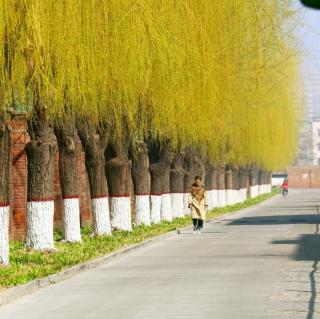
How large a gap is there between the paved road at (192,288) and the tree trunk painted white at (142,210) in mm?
11459

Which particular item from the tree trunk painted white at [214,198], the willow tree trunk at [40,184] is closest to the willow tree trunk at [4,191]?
the willow tree trunk at [40,184]

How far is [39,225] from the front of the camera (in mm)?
22906

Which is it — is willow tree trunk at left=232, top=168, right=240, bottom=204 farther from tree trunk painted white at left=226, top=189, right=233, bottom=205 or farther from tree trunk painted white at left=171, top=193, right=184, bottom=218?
tree trunk painted white at left=171, top=193, right=184, bottom=218

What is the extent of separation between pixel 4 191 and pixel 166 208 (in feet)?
82.0

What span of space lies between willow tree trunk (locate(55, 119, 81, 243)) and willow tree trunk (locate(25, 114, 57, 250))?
352 centimetres

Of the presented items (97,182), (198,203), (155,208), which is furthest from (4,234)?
(155,208)

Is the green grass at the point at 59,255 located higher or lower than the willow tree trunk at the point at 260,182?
lower

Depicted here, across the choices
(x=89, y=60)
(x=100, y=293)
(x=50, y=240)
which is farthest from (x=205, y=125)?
(x=100, y=293)

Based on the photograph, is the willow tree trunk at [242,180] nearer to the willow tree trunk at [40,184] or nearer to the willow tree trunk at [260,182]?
the willow tree trunk at [260,182]

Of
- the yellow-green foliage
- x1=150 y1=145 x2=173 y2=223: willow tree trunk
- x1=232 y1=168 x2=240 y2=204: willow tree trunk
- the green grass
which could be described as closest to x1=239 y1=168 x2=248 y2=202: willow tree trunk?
x1=232 y1=168 x2=240 y2=204: willow tree trunk

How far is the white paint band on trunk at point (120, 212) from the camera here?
3269 cm

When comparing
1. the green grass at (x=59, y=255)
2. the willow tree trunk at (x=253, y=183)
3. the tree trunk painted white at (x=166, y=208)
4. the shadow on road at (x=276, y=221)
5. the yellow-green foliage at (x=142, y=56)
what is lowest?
the shadow on road at (x=276, y=221)

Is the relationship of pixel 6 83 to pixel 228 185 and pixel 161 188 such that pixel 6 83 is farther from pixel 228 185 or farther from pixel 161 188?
pixel 228 185

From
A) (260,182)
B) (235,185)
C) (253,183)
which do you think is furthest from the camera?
(260,182)
